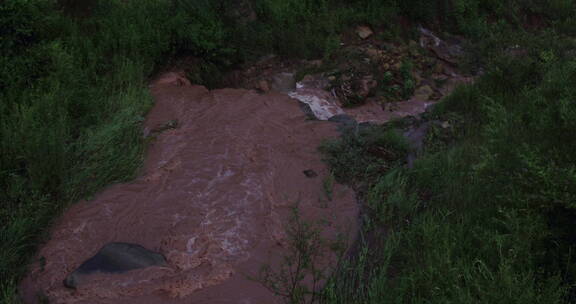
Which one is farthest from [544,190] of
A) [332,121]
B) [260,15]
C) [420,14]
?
[420,14]

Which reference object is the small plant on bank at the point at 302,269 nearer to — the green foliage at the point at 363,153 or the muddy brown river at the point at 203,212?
the muddy brown river at the point at 203,212

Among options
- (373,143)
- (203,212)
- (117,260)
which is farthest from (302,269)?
(373,143)

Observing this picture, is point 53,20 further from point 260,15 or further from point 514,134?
point 514,134

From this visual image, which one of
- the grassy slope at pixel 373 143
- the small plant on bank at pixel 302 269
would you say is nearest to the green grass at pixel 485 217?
the grassy slope at pixel 373 143

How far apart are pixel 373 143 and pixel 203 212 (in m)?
2.05

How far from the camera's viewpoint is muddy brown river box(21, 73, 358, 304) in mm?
3498

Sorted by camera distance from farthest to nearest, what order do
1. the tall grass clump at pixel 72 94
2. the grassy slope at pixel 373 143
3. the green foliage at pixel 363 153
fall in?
the green foliage at pixel 363 153
the tall grass clump at pixel 72 94
the grassy slope at pixel 373 143

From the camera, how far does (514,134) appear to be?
390 centimetres

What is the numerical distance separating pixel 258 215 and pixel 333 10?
5.96 meters

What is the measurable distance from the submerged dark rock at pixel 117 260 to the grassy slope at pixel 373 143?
0.43 m

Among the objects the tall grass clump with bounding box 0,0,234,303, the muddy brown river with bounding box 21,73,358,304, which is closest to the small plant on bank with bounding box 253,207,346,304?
the muddy brown river with bounding box 21,73,358,304

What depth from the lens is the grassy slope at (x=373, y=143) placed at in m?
3.06

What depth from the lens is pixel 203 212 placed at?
4.32m

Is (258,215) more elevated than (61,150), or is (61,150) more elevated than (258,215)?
(61,150)
